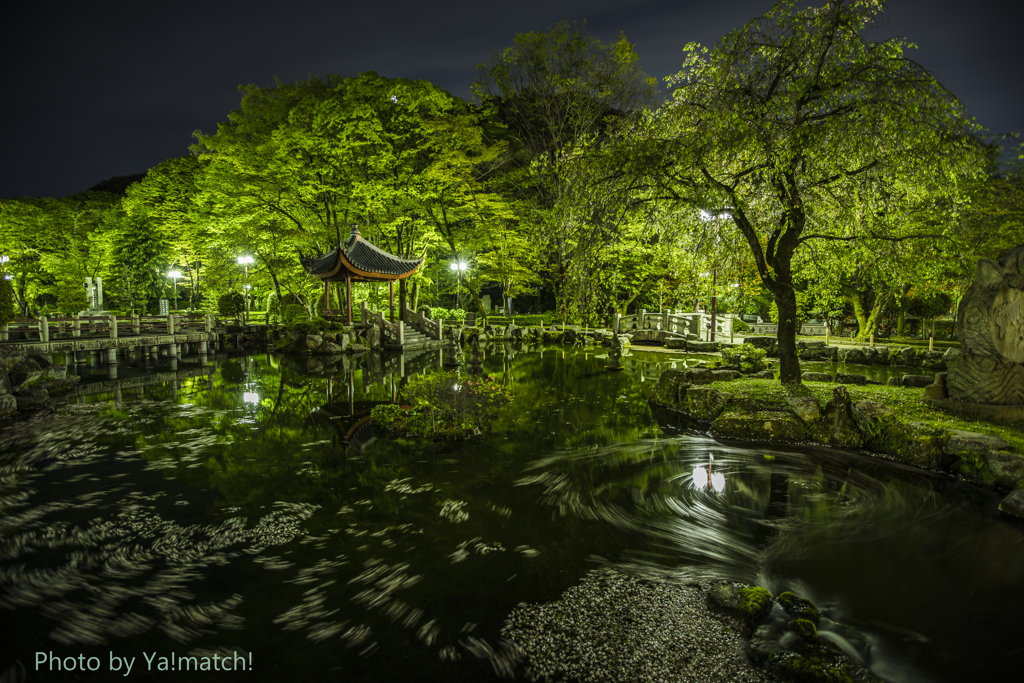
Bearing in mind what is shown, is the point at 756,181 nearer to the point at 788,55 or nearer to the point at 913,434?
the point at 788,55

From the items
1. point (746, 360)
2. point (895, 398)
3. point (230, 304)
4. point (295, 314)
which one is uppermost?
point (230, 304)

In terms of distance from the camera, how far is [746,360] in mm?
→ 13422

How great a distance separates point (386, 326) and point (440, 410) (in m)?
17.2

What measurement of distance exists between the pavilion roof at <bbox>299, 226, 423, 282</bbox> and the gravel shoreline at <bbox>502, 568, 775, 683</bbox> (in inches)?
834

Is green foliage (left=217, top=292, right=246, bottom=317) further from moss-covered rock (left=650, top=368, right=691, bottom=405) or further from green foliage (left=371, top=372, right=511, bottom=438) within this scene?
moss-covered rock (left=650, top=368, right=691, bottom=405)

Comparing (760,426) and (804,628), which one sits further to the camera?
(760,426)

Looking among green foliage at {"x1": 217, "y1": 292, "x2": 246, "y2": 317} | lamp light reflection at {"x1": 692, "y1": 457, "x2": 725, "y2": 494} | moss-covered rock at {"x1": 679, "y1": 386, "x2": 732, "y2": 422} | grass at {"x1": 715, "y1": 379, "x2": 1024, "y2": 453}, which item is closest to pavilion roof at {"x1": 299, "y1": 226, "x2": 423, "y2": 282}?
green foliage at {"x1": 217, "y1": 292, "x2": 246, "y2": 317}

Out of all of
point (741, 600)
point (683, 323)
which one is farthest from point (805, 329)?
point (741, 600)

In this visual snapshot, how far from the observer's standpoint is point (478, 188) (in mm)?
27984

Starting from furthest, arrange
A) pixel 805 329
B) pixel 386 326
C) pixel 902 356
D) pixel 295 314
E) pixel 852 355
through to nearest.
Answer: pixel 805 329, pixel 295 314, pixel 386 326, pixel 852 355, pixel 902 356

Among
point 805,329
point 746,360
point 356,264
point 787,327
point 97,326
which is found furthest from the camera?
point 805,329

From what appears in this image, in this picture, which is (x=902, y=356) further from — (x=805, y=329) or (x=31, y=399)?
(x=31, y=399)

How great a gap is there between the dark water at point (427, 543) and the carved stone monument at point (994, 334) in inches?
80.8

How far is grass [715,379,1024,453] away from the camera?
23.2ft
